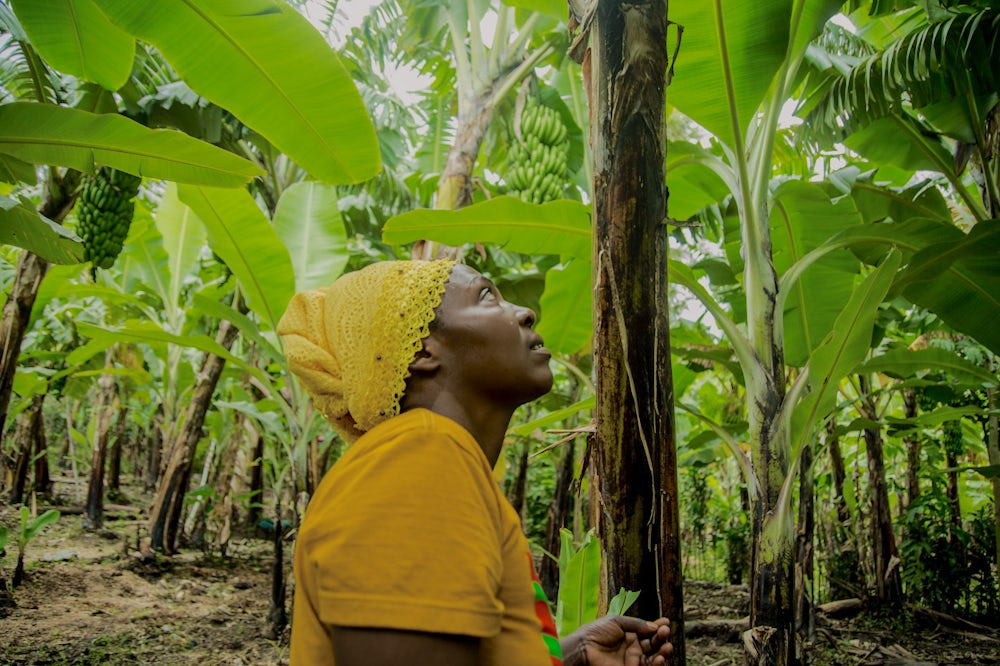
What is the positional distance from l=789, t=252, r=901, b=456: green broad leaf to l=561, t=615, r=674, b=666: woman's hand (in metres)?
1.18

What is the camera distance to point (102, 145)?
7.95 ft

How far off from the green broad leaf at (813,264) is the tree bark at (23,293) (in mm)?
3357

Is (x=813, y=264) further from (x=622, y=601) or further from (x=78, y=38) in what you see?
(x=78, y=38)

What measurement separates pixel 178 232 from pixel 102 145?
336 cm

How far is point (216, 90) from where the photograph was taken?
2564mm

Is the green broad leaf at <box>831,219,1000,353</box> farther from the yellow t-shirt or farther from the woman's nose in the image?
the yellow t-shirt

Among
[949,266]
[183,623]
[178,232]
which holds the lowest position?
[183,623]

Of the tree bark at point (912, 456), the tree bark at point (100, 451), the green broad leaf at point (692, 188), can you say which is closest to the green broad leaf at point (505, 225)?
the green broad leaf at point (692, 188)

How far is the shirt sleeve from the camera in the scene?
0.81 m

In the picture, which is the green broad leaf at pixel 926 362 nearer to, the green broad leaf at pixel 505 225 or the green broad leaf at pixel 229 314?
the green broad leaf at pixel 505 225

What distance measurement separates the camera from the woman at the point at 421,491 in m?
0.82

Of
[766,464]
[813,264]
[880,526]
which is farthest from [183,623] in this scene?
[880,526]

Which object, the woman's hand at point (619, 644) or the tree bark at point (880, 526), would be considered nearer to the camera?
the woman's hand at point (619, 644)

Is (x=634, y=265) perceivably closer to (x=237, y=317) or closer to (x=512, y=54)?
(x=512, y=54)
